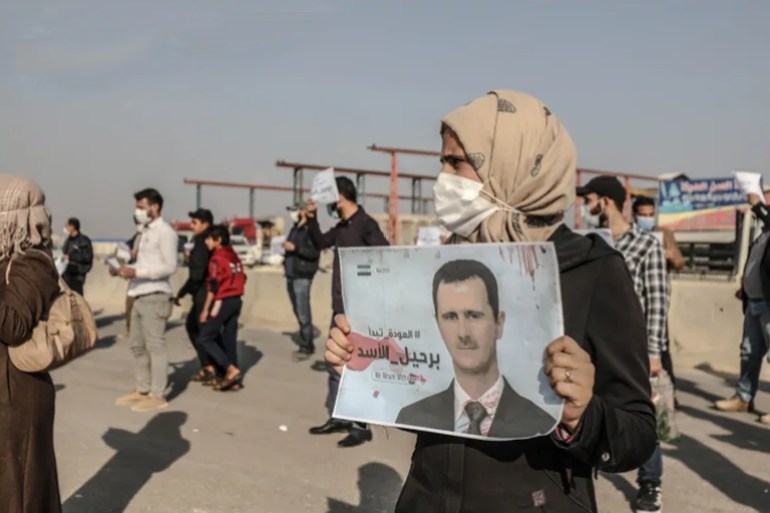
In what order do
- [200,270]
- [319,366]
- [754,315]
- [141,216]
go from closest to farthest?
[754,315] < [141,216] < [200,270] < [319,366]

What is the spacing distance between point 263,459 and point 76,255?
7.90 m

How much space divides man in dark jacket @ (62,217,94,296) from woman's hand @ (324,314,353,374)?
11.7m

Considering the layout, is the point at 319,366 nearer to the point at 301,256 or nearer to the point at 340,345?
the point at 301,256

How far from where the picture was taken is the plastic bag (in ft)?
17.1

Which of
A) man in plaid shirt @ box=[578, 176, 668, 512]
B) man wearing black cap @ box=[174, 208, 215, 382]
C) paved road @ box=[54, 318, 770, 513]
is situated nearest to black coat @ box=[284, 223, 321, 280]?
man wearing black cap @ box=[174, 208, 215, 382]

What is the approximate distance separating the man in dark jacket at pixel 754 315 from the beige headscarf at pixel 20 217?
6.26 meters

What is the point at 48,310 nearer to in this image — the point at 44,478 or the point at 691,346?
the point at 44,478

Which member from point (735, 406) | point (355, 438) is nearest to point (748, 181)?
point (735, 406)

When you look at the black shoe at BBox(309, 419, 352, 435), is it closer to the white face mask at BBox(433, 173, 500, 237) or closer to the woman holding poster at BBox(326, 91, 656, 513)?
the woman holding poster at BBox(326, 91, 656, 513)

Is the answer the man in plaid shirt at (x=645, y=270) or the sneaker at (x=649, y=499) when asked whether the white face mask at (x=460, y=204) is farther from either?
the sneaker at (x=649, y=499)

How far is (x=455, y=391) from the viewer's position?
1.73 m

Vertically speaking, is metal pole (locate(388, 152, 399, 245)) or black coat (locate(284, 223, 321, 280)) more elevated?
metal pole (locate(388, 152, 399, 245))

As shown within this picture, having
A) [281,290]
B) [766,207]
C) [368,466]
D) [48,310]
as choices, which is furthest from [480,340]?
[281,290]

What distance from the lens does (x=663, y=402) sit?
5.32 metres
